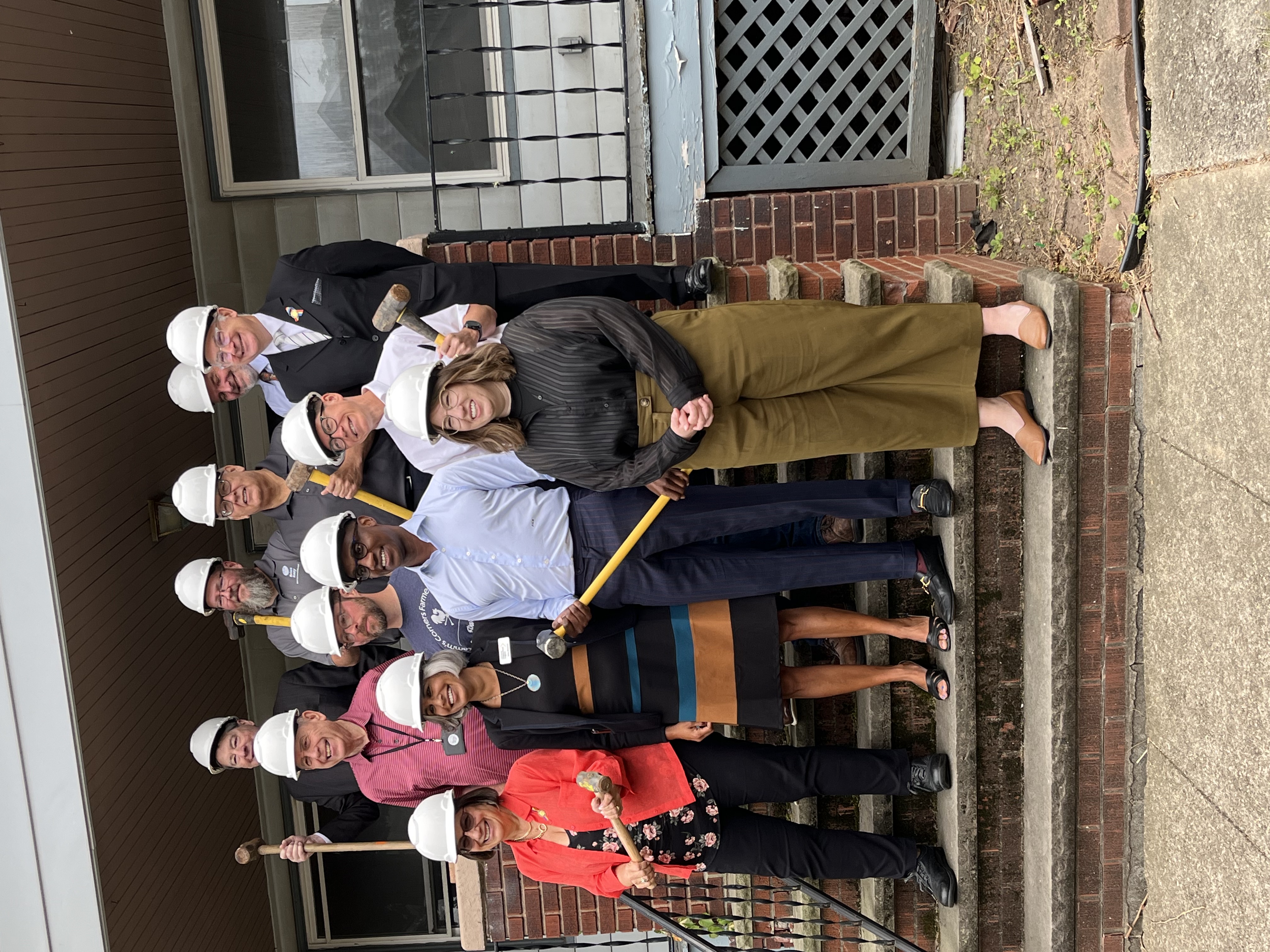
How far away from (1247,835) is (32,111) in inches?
217

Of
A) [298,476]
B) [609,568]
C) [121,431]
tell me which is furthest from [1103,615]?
[121,431]

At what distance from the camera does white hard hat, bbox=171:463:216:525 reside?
4.00 m

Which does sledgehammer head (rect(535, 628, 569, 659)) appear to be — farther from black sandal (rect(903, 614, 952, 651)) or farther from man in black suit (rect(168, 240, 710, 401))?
black sandal (rect(903, 614, 952, 651))

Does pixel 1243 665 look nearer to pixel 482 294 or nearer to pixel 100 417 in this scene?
pixel 482 294

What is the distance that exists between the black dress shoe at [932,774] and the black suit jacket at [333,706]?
242cm

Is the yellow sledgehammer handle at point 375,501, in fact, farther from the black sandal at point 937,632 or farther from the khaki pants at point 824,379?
the black sandal at point 937,632

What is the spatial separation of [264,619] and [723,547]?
213 centimetres

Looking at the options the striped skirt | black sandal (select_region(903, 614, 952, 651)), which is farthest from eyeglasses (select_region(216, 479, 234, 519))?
black sandal (select_region(903, 614, 952, 651))

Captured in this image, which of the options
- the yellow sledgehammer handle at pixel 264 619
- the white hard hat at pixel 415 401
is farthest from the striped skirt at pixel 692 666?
the yellow sledgehammer handle at pixel 264 619

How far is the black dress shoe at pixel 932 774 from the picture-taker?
13.1ft

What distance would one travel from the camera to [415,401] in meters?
2.97

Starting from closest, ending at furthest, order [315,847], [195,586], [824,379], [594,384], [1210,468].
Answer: [1210,468]
[594,384]
[824,379]
[195,586]
[315,847]

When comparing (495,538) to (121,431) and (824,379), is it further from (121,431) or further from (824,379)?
(121,431)

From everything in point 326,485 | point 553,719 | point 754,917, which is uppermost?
point 326,485
